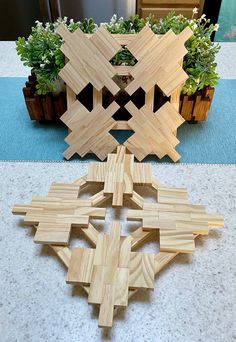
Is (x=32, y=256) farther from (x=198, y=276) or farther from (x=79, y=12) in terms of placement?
(x=79, y=12)

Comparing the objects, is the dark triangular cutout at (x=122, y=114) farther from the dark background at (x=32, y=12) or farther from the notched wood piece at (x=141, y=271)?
the dark background at (x=32, y=12)

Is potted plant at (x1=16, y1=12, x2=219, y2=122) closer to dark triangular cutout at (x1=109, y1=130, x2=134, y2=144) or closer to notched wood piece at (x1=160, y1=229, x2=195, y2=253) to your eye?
dark triangular cutout at (x1=109, y1=130, x2=134, y2=144)

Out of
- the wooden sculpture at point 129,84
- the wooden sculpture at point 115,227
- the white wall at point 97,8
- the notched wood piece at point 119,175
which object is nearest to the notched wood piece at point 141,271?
the wooden sculpture at point 115,227

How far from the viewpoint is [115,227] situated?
608 millimetres

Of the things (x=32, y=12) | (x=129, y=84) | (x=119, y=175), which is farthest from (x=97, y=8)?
(x=119, y=175)

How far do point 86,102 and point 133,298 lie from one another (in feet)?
1.76

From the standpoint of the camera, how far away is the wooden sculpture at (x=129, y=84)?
75 cm

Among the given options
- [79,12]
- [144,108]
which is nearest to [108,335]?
[144,108]

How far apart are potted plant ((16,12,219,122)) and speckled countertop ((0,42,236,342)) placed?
1.11 feet

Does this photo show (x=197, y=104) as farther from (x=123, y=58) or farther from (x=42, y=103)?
(x=42, y=103)

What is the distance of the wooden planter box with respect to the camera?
87cm

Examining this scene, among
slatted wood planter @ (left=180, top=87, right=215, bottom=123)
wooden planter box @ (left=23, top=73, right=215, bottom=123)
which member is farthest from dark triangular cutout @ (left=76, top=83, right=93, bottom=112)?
slatted wood planter @ (left=180, top=87, right=215, bottom=123)

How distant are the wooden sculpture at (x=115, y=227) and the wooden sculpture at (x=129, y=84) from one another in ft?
0.29

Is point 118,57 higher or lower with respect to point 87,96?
higher
